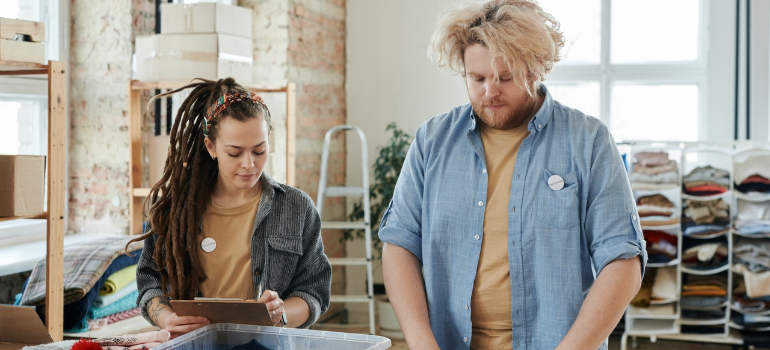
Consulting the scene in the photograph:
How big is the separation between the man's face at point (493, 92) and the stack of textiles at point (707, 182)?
2.65m

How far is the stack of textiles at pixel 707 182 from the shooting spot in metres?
3.93

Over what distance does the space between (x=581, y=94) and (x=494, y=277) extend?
3.32 meters

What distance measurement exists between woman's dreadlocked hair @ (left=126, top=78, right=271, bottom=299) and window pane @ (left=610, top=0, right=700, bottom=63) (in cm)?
334

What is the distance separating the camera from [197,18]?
315 cm

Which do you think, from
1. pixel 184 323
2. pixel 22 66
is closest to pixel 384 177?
pixel 22 66

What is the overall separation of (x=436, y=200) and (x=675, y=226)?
2.62m

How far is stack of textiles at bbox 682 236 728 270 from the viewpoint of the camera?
3924 millimetres

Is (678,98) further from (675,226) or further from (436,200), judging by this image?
(436,200)

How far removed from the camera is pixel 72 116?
3527 mm

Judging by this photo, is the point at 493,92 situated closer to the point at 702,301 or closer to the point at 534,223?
the point at 534,223

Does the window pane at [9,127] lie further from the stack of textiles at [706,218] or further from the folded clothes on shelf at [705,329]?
the folded clothes on shelf at [705,329]

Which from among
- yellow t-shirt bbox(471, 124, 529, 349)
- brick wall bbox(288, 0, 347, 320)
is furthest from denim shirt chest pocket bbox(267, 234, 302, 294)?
brick wall bbox(288, 0, 347, 320)

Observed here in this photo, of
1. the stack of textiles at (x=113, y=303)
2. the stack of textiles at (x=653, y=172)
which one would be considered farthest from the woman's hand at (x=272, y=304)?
the stack of textiles at (x=653, y=172)

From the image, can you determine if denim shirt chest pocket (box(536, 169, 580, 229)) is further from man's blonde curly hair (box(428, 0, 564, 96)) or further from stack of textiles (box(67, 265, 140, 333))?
stack of textiles (box(67, 265, 140, 333))
